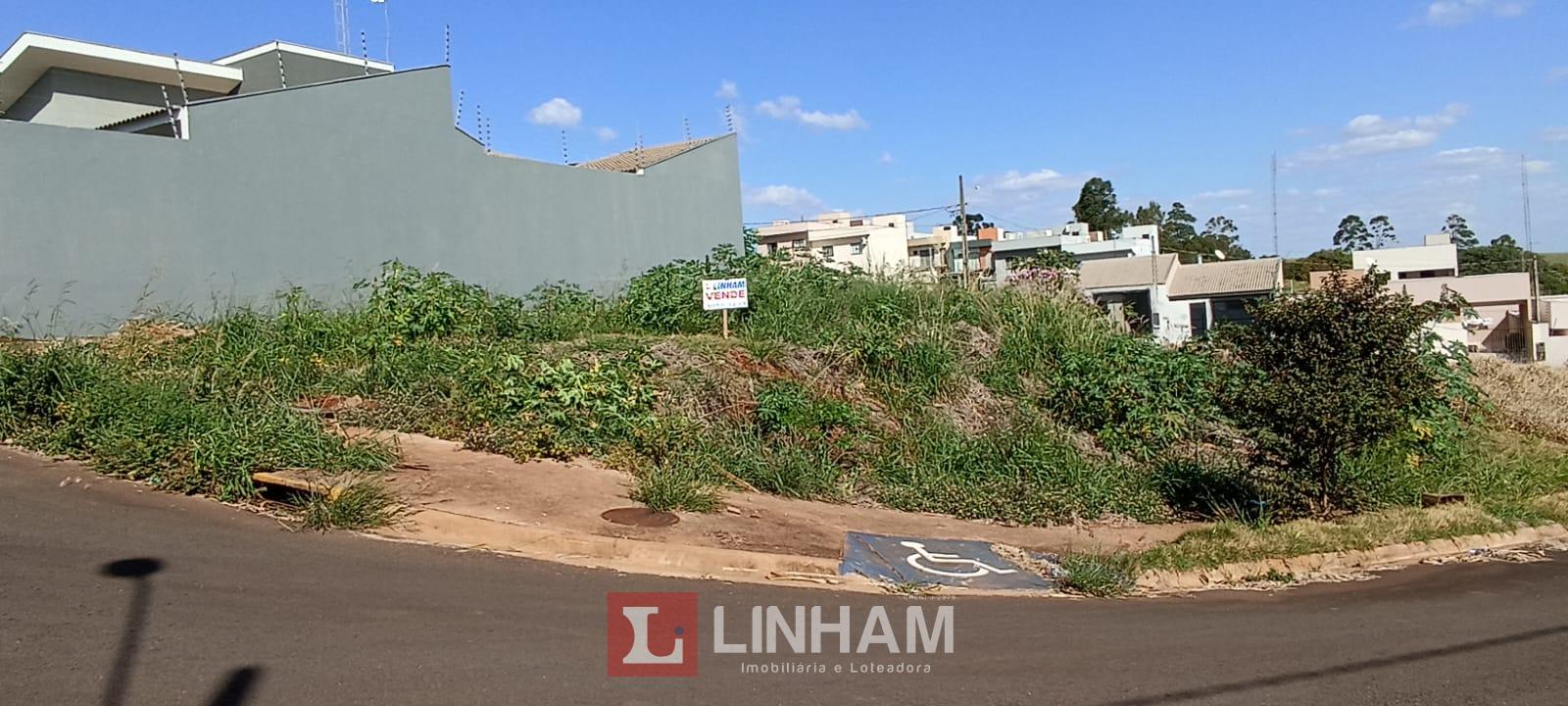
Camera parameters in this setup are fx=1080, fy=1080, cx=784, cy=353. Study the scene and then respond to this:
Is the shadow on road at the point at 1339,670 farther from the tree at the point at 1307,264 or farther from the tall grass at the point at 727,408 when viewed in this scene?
the tree at the point at 1307,264

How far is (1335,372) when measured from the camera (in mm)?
9242

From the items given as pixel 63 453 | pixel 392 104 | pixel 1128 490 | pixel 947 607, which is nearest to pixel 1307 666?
pixel 947 607

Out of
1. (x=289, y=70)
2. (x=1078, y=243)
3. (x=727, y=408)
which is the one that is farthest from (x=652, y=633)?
(x=1078, y=243)

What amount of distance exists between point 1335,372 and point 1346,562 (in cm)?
160

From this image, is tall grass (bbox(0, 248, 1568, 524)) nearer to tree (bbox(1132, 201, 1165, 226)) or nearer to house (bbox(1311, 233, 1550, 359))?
house (bbox(1311, 233, 1550, 359))

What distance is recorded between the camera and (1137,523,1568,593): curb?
8164 millimetres

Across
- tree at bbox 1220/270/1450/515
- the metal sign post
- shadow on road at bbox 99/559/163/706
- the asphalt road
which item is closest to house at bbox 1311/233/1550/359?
tree at bbox 1220/270/1450/515

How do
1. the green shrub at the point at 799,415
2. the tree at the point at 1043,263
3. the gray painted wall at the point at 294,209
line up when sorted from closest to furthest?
the green shrub at the point at 799,415
the gray painted wall at the point at 294,209
the tree at the point at 1043,263

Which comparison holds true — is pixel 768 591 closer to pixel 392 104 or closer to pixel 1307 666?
pixel 1307 666

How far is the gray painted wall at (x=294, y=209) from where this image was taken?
13180 millimetres

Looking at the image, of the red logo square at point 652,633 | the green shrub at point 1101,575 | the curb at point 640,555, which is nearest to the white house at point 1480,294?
the green shrub at point 1101,575

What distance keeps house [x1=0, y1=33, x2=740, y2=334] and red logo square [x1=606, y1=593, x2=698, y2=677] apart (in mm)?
10344

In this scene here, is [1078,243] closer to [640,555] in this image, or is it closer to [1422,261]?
[1422,261]

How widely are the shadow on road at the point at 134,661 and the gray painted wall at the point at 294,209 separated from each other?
853 centimetres
